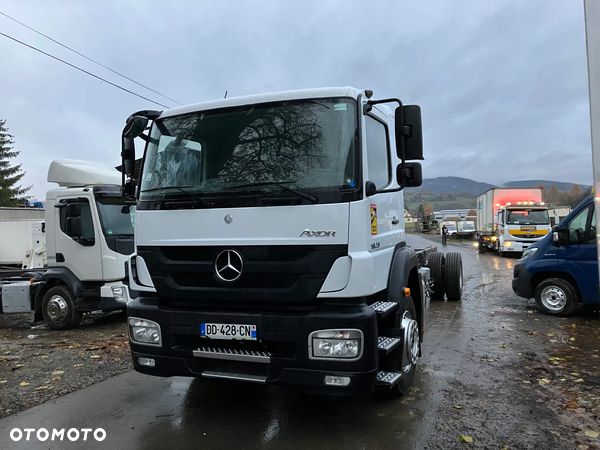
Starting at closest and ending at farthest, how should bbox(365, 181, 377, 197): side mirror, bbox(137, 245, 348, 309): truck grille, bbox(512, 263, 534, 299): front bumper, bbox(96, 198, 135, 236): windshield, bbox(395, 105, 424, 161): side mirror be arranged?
bbox(137, 245, 348, 309): truck grille, bbox(365, 181, 377, 197): side mirror, bbox(395, 105, 424, 161): side mirror, bbox(96, 198, 135, 236): windshield, bbox(512, 263, 534, 299): front bumper

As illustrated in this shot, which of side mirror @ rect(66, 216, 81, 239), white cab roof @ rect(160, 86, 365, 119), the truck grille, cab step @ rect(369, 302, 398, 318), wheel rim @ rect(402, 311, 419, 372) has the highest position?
white cab roof @ rect(160, 86, 365, 119)

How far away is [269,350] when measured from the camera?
11.5 ft

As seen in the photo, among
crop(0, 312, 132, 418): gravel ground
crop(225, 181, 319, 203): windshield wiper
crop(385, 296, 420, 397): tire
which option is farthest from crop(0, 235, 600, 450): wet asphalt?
crop(225, 181, 319, 203): windshield wiper

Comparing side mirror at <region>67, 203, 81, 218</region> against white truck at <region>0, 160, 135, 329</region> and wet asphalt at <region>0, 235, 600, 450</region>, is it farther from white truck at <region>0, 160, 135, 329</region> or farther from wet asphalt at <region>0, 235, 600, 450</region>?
wet asphalt at <region>0, 235, 600, 450</region>

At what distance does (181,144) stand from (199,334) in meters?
1.65

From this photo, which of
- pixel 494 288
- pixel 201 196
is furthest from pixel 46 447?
pixel 494 288

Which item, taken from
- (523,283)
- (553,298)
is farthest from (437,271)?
(553,298)

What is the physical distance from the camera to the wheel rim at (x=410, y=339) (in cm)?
398

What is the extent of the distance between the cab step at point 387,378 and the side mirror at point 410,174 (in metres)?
1.57

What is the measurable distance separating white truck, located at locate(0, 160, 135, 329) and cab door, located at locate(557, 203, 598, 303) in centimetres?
770

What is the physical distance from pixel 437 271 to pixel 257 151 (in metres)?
7.23

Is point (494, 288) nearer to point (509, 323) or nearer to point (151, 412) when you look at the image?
point (509, 323)

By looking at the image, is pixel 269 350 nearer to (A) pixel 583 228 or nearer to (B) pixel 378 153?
(B) pixel 378 153

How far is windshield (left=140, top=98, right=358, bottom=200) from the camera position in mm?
3498
